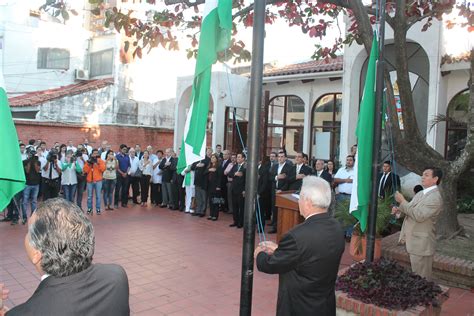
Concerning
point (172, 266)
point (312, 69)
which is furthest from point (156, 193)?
point (312, 69)

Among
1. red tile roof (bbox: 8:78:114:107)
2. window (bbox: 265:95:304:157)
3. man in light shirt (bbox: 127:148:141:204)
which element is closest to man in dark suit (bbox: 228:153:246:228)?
man in light shirt (bbox: 127:148:141:204)

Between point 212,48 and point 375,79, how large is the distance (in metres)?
2.13

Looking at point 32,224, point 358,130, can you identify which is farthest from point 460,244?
point 32,224

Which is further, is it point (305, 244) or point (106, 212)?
point (106, 212)

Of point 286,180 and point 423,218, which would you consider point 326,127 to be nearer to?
point 286,180

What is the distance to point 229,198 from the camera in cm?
1202

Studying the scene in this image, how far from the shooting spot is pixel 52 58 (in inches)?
959

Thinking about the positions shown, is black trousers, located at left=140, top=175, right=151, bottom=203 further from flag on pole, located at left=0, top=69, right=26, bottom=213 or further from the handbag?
flag on pole, located at left=0, top=69, right=26, bottom=213

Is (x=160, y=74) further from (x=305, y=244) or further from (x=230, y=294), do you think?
(x=305, y=244)

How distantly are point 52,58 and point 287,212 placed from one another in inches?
847

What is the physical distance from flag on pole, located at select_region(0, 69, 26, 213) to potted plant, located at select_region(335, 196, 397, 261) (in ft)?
17.9

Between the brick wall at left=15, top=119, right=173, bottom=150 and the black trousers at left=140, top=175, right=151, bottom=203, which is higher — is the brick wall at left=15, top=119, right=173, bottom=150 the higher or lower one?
the higher one

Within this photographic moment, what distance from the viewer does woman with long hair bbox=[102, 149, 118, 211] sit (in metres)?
11.9

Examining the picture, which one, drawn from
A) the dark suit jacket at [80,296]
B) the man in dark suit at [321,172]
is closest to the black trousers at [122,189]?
the man in dark suit at [321,172]
